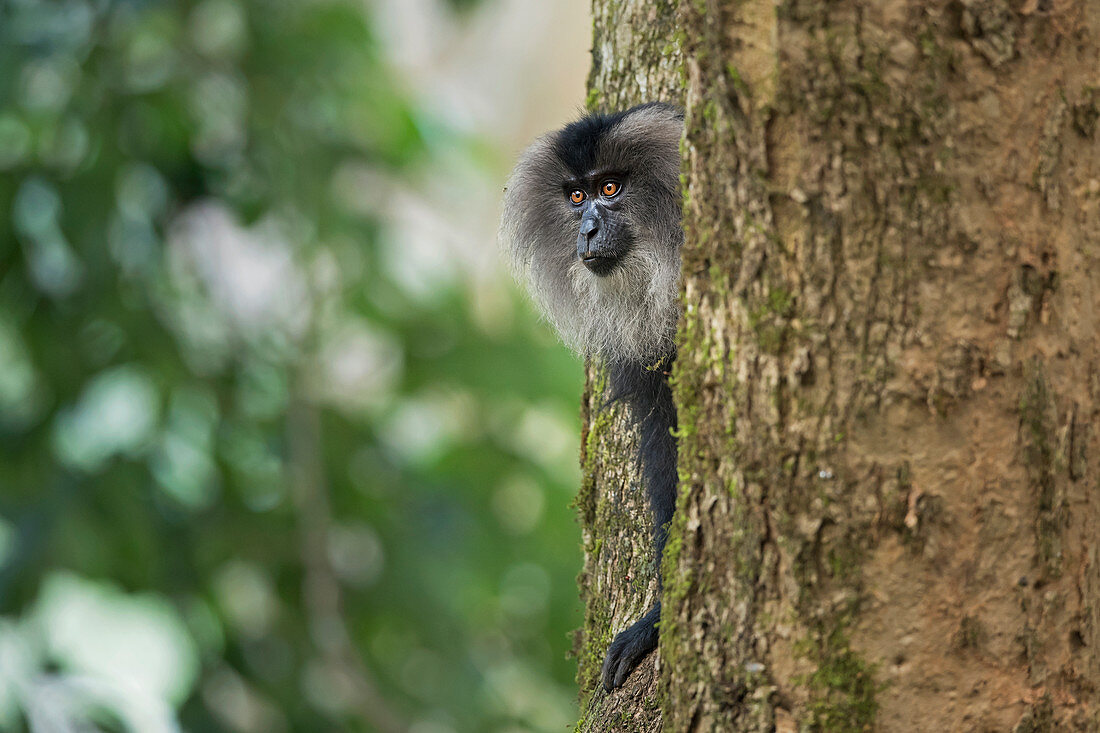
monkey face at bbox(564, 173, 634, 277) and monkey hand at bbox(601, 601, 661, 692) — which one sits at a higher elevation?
monkey face at bbox(564, 173, 634, 277)

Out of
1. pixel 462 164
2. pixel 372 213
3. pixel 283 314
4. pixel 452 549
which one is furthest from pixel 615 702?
pixel 462 164

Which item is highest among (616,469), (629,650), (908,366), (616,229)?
(616,229)

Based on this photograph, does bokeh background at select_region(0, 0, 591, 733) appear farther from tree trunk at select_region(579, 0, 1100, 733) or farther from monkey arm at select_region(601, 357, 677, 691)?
tree trunk at select_region(579, 0, 1100, 733)

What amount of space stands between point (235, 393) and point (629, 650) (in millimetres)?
2009

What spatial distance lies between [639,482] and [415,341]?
1.53 metres

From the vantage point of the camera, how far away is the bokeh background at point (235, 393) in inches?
148

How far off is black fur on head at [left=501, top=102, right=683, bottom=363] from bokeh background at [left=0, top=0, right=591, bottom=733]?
0.66 metres

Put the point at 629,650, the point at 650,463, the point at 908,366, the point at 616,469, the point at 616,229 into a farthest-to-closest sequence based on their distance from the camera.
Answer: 1. the point at 616,229
2. the point at 616,469
3. the point at 650,463
4. the point at 629,650
5. the point at 908,366

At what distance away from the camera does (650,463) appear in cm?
285

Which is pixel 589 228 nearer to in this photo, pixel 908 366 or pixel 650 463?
pixel 650 463

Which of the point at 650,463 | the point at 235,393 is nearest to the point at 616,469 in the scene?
the point at 650,463

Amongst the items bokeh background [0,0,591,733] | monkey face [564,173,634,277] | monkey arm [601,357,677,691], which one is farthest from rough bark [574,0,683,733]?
bokeh background [0,0,591,733]

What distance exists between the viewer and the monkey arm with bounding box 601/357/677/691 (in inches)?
99.6

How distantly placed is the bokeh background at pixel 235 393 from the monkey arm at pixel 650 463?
122 centimetres
